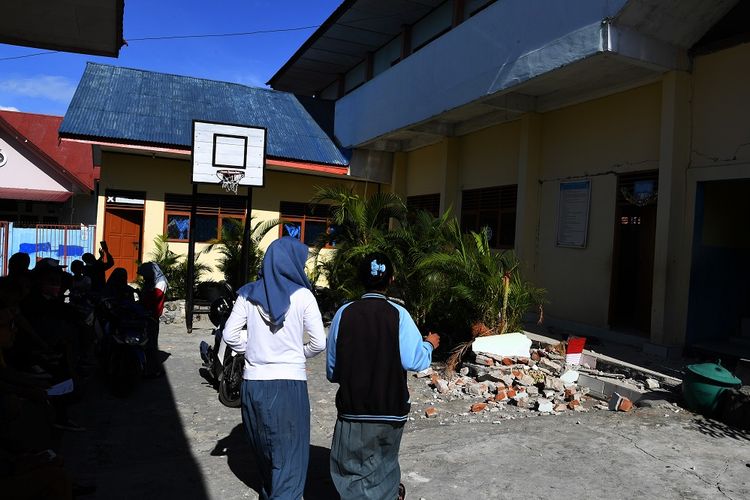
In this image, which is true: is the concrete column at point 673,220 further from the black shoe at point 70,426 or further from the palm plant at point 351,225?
the black shoe at point 70,426

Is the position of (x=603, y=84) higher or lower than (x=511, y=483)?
higher

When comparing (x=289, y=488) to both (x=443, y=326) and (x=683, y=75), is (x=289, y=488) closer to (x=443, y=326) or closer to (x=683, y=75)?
(x=443, y=326)

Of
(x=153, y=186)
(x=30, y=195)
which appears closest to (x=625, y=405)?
(x=153, y=186)

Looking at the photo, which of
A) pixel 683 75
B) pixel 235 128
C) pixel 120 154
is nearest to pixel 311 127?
pixel 120 154

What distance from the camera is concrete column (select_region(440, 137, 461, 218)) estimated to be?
13672 mm

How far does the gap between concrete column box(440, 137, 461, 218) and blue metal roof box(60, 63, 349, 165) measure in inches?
140

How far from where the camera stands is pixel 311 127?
55.9ft

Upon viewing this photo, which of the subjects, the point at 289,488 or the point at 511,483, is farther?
the point at 511,483

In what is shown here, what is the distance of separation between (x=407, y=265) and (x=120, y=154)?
9.37 metres

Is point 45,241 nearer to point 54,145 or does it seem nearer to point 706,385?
point 54,145

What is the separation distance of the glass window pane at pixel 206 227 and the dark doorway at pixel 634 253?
1073 cm

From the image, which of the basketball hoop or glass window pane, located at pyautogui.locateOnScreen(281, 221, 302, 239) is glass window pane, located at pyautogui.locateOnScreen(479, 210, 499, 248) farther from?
glass window pane, located at pyautogui.locateOnScreen(281, 221, 302, 239)

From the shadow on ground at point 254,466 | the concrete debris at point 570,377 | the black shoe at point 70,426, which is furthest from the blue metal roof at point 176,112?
the shadow on ground at point 254,466

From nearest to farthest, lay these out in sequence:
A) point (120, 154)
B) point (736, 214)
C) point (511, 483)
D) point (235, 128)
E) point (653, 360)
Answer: point (511, 483), point (653, 360), point (736, 214), point (235, 128), point (120, 154)
